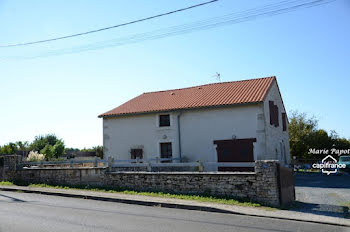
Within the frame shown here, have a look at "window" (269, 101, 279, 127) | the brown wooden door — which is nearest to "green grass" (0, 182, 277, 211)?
the brown wooden door

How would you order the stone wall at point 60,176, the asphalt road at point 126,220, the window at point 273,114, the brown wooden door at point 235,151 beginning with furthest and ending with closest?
1. the window at point 273,114
2. the brown wooden door at point 235,151
3. the stone wall at point 60,176
4. the asphalt road at point 126,220

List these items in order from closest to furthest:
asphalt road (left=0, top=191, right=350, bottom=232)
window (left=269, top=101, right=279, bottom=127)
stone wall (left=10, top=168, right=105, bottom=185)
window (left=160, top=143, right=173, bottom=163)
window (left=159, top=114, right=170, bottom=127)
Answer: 1. asphalt road (left=0, top=191, right=350, bottom=232)
2. stone wall (left=10, top=168, right=105, bottom=185)
3. window (left=269, top=101, right=279, bottom=127)
4. window (left=160, top=143, right=173, bottom=163)
5. window (left=159, top=114, right=170, bottom=127)

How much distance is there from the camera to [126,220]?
8.68 m

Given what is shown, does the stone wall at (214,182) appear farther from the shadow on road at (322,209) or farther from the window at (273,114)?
the window at (273,114)

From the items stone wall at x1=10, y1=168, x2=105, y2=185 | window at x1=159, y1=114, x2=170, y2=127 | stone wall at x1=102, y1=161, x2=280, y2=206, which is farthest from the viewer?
window at x1=159, y1=114, x2=170, y2=127

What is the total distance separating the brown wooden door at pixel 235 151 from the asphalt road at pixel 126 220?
8.59 metres

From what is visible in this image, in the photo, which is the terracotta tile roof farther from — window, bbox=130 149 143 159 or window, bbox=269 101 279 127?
window, bbox=130 149 143 159

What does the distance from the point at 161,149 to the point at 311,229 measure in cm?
1380

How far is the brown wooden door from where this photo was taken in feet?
60.5

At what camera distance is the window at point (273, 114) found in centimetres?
2009

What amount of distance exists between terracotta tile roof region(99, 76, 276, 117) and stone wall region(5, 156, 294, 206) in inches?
256

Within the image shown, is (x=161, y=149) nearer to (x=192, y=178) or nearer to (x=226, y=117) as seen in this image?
(x=226, y=117)

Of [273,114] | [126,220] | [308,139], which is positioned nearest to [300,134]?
[308,139]

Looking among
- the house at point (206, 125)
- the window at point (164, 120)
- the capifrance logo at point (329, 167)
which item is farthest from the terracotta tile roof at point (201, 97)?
the capifrance logo at point (329, 167)
